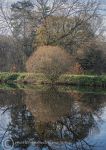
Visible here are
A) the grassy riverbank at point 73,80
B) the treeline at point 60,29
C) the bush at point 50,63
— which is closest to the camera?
the bush at point 50,63

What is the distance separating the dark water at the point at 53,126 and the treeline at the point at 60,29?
2071 centimetres

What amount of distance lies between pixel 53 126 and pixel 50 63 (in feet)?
60.3

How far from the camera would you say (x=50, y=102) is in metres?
17.0

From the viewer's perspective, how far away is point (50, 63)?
29.1 m

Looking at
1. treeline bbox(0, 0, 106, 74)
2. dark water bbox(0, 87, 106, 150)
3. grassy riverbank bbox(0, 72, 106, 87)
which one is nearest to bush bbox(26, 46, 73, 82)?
grassy riverbank bbox(0, 72, 106, 87)

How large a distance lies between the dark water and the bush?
511 inches

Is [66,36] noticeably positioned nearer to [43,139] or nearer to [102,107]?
[102,107]

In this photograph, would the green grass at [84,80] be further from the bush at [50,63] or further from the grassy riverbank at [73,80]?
the bush at [50,63]

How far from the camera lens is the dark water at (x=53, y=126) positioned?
868 centimetres

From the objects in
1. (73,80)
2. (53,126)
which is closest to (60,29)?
(73,80)

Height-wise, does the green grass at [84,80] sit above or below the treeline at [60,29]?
below

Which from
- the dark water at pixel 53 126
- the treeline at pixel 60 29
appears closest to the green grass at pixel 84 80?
the treeline at pixel 60 29

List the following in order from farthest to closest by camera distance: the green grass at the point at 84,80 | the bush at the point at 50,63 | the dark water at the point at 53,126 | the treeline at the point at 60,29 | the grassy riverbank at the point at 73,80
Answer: the treeline at the point at 60,29 < the grassy riverbank at the point at 73,80 < the green grass at the point at 84,80 < the bush at the point at 50,63 < the dark water at the point at 53,126

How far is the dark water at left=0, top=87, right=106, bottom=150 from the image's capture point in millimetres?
8680
